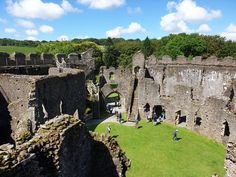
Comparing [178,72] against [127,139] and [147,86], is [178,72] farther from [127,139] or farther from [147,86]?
[127,139]

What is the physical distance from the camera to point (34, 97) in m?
18.3

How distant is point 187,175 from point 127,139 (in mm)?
6525

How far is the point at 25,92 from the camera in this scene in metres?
18.9

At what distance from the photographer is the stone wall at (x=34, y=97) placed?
711 inches

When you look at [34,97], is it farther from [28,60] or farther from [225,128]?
[225,128]

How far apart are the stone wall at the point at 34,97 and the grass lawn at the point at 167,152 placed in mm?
5487

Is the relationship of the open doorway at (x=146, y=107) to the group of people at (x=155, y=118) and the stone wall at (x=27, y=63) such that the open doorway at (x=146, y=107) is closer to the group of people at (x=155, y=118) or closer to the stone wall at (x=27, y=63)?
the group of people at (x=155, y=118)

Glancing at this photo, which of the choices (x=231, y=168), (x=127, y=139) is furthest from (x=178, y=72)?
(x=231, y=168)

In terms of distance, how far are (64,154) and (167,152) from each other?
47.4 feet

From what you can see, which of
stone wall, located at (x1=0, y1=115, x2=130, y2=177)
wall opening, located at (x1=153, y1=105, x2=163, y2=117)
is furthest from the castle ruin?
wall opening, located at (x1=153, y1=105, x2=163, y2=117)

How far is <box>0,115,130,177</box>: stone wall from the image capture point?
622 cm

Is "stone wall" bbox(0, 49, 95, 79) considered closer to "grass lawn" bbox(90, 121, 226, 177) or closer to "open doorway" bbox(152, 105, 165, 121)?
"grass lawn" bbox(90, 121, 226, 177)

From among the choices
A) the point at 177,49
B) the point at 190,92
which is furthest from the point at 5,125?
the point at 177,49

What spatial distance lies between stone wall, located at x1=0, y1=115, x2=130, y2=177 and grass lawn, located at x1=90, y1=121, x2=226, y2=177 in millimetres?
7991
